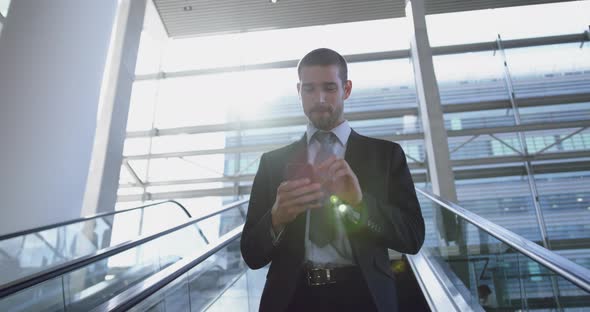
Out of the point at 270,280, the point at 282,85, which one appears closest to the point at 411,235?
the point at 270,280

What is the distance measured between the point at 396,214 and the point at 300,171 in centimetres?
28

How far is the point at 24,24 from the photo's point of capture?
3.68m

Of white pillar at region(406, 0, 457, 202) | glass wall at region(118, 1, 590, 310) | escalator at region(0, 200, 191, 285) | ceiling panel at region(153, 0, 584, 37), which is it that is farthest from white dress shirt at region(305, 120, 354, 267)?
ceiling panel at region(153, 0, 584, 37)

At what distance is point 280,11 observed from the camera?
909 cm

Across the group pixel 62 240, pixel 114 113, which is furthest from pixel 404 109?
pixel 62 240

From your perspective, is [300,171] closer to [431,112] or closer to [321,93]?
[321,93]

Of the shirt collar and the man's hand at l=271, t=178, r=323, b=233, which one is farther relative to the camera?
the shirt collar

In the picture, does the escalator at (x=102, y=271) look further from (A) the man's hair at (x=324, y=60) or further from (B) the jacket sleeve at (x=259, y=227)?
(A) the man's hair at (x=324, y=60)

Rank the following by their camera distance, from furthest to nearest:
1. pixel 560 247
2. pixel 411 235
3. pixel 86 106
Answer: pixel 560 247, pixel 86 106, pixel 411 235

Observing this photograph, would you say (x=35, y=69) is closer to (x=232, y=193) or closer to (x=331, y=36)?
(x=232, y=193)

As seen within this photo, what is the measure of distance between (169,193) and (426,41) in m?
7.38

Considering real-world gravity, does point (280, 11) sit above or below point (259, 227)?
above

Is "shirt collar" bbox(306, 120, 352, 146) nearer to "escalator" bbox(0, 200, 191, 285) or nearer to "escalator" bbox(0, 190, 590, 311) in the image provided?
"escalator" bbox(0, 190, 590, 311)

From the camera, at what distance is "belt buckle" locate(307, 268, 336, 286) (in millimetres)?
915
